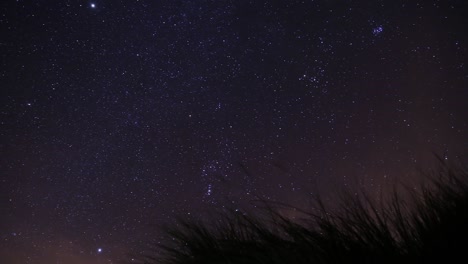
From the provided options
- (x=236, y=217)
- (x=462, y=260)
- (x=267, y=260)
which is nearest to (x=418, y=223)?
(x=462, y=260)

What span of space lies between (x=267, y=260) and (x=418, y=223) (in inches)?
23.1

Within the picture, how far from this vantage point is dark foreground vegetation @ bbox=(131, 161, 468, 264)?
1.25m

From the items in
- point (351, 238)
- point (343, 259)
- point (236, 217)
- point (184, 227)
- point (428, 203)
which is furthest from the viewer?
point (184, 227)

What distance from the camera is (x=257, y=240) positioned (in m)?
1.76

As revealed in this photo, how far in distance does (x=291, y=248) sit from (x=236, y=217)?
0.60m

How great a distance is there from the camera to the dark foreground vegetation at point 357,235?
1.25 metres

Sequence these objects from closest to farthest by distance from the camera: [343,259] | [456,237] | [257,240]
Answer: [456,237] → [343,259] → [257,240]

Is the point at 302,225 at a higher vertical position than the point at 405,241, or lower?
higher

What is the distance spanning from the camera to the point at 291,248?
1451 mm

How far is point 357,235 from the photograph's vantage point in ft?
4.67

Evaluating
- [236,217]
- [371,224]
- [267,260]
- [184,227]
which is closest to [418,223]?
[371,224]

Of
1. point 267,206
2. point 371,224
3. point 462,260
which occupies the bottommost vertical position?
point 462,260

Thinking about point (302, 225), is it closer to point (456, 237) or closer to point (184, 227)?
point (456, 237)

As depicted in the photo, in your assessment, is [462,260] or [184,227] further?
[184,227]
